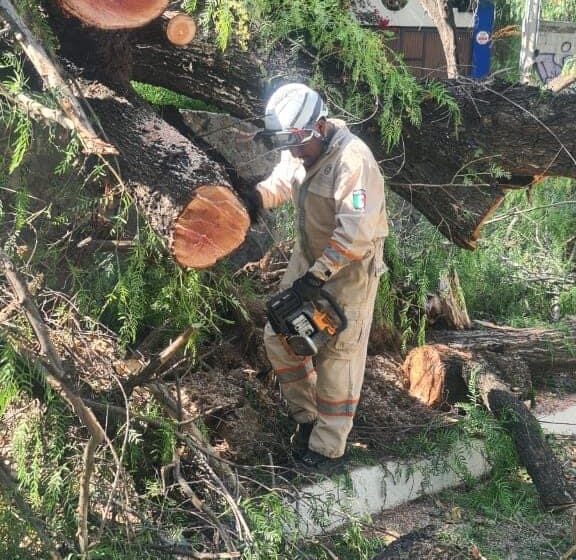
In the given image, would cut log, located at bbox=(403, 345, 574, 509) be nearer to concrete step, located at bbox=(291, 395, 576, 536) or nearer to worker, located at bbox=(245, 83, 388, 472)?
concrete step, located at bbox=(291, 395, 576, 536)

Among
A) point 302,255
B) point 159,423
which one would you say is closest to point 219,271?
point 302,255

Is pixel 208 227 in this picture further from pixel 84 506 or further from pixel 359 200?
pixel 84 506

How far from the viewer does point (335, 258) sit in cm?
389

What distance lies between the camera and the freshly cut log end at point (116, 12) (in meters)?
3.62

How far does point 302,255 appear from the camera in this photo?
14.3 ft

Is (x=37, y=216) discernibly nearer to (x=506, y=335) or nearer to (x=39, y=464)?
(x=39, y=464)

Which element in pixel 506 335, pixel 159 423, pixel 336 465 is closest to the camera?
pixel 159 423

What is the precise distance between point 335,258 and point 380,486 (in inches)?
54.4

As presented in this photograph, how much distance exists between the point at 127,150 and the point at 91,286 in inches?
28.9

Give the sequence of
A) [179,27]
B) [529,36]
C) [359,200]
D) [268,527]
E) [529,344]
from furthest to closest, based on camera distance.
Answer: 1. [529,36]
2. [529,344]
3. [179,27]
4. [359,200]
5. [268,527]

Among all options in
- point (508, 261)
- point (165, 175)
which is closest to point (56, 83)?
point (165, 175)

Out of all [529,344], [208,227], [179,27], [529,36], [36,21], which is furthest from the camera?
[529,36]

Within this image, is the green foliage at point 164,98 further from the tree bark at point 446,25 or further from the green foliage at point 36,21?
the tree bark at point 446,25

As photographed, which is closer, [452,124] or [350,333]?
[350,333]
